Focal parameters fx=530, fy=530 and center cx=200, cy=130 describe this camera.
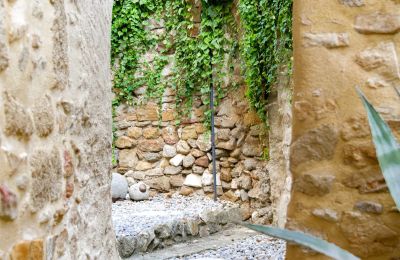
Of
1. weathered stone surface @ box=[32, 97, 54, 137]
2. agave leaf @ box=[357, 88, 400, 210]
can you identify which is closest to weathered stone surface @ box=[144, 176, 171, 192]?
weathered stone surface @ box=[32, 97, 54, 137]

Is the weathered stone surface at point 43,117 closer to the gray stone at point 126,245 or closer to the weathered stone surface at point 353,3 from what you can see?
the weathered stone surface at point 353,3

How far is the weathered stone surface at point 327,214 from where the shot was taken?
1715mm

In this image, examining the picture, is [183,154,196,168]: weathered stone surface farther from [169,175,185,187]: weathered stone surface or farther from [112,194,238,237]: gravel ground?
[112,194,238,237]: gravel ground

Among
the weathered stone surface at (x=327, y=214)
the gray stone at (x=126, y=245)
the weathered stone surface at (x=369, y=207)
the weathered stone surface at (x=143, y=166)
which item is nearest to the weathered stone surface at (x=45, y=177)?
the weathered stone surface at (x=327, y=214)

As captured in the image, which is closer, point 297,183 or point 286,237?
point 286,237

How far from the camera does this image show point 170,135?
6.29 m

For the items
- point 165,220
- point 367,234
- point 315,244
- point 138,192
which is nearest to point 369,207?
point 367,234

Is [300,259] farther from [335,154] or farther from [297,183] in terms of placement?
[335,154]

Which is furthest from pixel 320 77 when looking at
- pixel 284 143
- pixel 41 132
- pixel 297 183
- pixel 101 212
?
pixel 284 143

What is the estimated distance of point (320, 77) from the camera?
1.76 metres

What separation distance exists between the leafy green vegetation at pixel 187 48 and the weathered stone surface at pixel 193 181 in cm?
73

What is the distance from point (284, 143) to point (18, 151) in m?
3.70

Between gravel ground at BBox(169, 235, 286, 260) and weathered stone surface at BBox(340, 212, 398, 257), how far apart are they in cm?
247

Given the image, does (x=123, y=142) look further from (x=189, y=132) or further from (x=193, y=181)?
(x=193, y=181)
